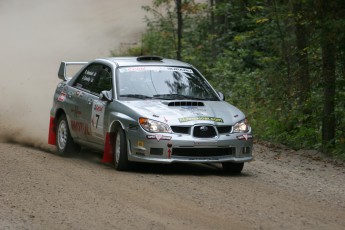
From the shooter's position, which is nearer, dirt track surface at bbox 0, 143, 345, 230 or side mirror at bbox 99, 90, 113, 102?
dirt track surface at bbox 0, 143, 345, 230

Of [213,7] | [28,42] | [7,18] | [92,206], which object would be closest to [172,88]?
[92,206]

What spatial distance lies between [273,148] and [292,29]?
6.33 m

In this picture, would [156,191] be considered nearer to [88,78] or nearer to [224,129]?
[224,129]

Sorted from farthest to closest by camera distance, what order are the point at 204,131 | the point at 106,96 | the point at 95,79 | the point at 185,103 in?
the point at 95,79 → the point at 106,96 → the point at 185,103 → the point at 204,131

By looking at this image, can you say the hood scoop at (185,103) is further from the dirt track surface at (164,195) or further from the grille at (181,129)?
the dirt track surface at (164,195)

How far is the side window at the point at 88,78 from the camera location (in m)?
13.8

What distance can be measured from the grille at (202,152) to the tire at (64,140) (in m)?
3.02

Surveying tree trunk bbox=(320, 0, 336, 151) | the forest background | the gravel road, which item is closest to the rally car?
the gravel road

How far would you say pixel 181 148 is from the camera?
11.7m

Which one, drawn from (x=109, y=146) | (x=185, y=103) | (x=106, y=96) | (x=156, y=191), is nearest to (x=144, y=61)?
(x=106, y=96)

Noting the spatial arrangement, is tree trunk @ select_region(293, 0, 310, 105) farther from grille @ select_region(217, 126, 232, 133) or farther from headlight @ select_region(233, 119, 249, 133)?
grille @ select_region(217, 126, 232, 133)

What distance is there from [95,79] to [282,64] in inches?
327

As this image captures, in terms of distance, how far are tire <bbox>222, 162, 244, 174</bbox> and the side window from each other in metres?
2.72

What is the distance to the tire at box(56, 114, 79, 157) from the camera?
14.1 meters
